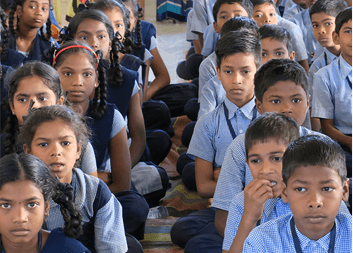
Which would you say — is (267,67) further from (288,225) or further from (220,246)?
(288,225)

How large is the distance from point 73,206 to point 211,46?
204 cm

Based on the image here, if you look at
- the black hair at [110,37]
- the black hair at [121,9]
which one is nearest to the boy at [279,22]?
the black hair at [121,9]

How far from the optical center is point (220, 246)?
63.3 inches

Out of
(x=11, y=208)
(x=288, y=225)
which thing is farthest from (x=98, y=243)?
(x=288, y=225)

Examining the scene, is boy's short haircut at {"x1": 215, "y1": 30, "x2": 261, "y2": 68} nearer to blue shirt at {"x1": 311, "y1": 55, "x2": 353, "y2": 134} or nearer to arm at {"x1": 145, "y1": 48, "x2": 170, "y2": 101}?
blue shirt at {"x1": 311, "y1": 55, "x2": 353, "y2": 134}

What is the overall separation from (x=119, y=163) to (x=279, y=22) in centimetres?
153

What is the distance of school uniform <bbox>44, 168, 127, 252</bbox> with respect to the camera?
4.60ft

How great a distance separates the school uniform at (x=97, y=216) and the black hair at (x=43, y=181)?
8 centimetres

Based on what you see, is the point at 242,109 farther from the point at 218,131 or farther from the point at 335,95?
the point at 335,95

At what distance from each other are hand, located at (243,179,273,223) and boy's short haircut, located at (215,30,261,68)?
83cm

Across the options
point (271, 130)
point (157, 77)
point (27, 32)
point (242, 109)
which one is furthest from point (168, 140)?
point (271, 130)

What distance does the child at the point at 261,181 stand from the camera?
1.23 meters

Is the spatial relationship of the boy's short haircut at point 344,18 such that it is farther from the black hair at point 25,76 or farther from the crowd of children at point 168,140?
the black hair at point 25,76

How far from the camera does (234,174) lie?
59.3 inches
